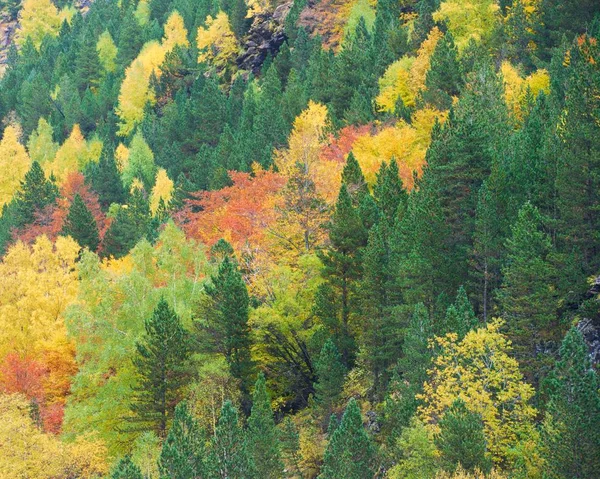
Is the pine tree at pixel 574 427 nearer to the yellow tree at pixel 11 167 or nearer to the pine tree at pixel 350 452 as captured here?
the pine tree at pixel 350 452

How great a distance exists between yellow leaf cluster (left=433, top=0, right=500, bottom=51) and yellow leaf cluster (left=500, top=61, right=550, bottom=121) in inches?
482

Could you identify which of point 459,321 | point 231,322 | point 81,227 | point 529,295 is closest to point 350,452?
point 459,321

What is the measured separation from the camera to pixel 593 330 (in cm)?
3588

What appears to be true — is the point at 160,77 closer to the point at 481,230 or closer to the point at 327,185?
the point at 327,185

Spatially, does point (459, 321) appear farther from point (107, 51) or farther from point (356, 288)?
point (107, 51)

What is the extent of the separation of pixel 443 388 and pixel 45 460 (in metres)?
19.6

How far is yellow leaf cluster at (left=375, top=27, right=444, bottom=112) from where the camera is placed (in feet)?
240

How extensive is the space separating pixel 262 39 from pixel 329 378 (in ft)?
244

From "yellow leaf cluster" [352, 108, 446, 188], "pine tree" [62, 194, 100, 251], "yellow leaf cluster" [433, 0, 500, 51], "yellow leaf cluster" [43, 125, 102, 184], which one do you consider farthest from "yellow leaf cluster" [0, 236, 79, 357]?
"yellow leaf cluster" [43, 125, 102, 184]

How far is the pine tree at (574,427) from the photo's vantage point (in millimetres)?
29344

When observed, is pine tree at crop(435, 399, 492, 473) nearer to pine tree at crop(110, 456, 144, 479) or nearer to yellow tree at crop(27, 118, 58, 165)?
pine tree at crop(110, 456, 144, 479)

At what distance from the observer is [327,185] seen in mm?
56812

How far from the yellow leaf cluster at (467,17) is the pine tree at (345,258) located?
36104mm

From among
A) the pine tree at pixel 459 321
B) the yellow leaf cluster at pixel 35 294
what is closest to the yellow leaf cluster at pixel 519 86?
the pine tree at pixel 459 321
